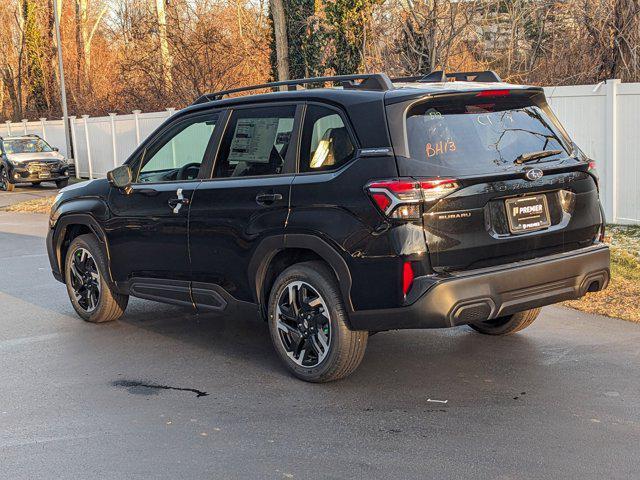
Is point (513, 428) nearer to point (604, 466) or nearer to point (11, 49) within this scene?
point (604, 466)

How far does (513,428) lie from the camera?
4.94 metres

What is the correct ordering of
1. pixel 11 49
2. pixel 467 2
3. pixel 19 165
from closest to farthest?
pixel 467 2
pixel 19 165
pixel 11 49

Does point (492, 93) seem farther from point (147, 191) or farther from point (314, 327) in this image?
point (147, 191)

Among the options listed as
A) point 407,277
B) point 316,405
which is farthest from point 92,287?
point 407,277

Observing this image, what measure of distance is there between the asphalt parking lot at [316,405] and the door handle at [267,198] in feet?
3.97

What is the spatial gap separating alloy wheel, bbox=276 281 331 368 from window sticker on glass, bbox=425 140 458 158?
117 cm

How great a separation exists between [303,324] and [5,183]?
23.9m

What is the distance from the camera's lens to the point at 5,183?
27.7 m

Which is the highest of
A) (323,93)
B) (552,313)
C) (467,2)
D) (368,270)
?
(467,2)

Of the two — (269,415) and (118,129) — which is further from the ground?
(118,129)

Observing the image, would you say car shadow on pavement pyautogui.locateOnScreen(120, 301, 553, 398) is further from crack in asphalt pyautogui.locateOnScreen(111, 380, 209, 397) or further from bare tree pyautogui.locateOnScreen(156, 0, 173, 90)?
bare tree pyautogui.locateOnScreen(156, 0, 173, 90)

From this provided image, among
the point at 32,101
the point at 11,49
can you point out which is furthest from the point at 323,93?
the point at 11,49

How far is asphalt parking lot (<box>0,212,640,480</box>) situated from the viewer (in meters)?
4.53

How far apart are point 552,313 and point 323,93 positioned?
324 centimetres
